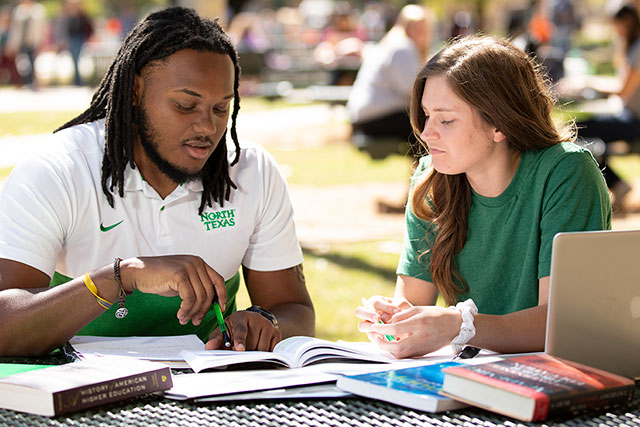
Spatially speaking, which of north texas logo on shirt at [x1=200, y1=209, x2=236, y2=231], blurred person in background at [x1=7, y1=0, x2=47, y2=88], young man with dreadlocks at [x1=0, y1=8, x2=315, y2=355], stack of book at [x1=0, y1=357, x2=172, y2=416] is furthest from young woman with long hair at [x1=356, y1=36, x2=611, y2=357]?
blurred person in background at [x1=7, y1=0, x2=47, y2=88]

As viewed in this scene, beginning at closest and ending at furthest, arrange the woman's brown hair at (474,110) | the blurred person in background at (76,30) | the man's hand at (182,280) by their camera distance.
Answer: the man's hand at (182,280), the woman's brown hair at (474,110), the blurred person in background at (76,30)

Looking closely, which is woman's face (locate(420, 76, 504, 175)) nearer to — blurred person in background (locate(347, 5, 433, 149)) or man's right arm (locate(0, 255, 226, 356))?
man's right arm (locate(0, 255, 226, 356))

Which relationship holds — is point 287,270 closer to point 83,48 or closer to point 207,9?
point 207,9

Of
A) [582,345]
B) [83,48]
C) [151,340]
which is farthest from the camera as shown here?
[83,48]

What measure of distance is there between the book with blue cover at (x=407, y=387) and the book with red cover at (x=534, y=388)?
3 cm

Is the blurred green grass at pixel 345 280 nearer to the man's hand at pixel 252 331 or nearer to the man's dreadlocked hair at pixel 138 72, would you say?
the man's dreadlocked hair at pixel 138 72

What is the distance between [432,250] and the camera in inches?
107

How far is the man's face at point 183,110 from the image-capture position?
8.72 feet

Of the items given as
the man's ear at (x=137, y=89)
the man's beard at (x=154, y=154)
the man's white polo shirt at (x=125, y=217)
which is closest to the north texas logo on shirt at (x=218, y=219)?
the man's white polo shirt at (x=125, y=217)

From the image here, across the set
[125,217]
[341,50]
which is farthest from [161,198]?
[341,50]

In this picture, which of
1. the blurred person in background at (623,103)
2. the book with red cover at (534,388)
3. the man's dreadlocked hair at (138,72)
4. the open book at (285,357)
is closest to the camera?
the book with red cover at (534,388)

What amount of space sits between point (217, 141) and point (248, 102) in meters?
13.8

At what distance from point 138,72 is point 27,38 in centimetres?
1755

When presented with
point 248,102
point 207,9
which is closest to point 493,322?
point 207,9
